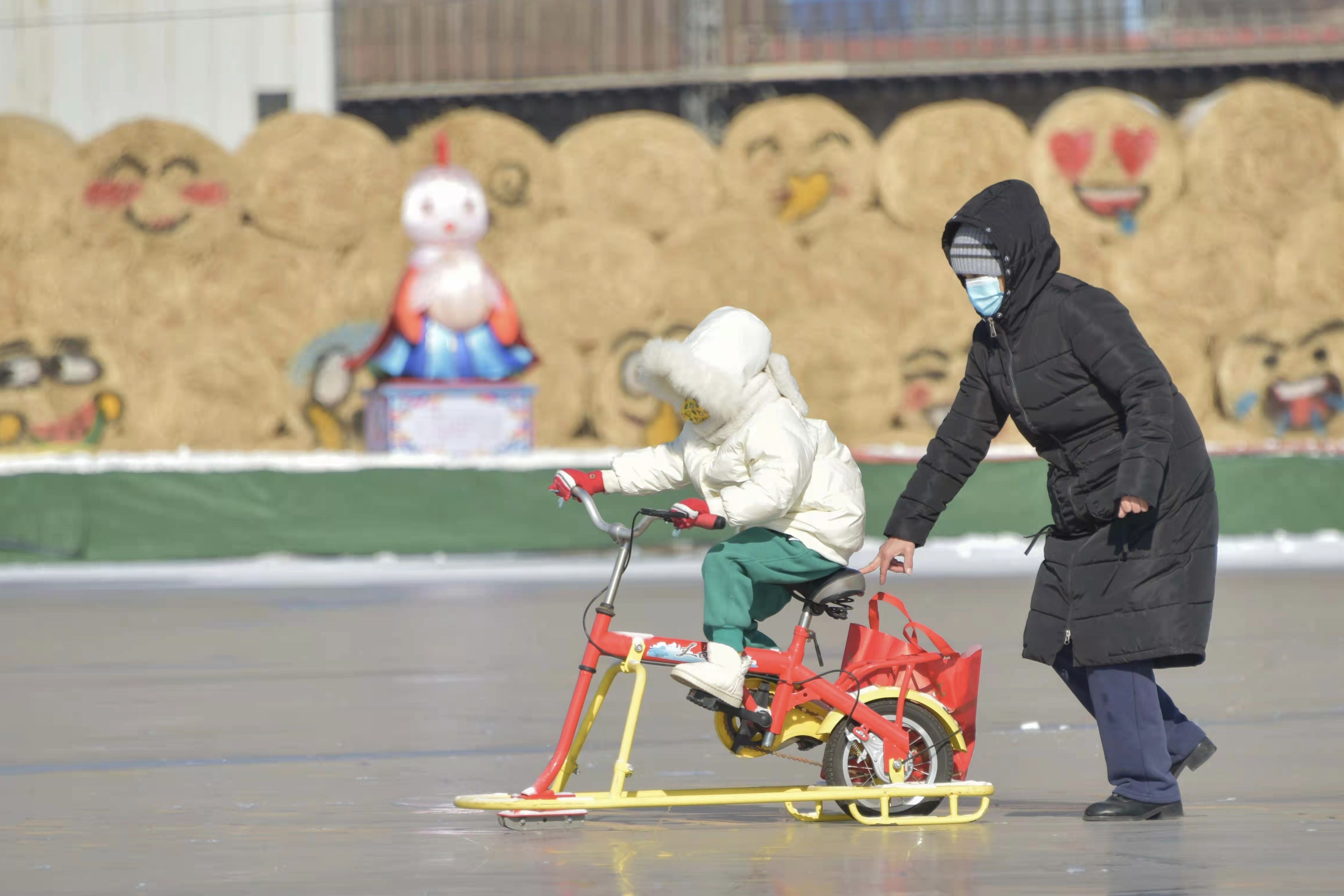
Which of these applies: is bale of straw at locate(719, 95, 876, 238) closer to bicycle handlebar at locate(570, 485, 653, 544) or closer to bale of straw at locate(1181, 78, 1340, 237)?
bale of straw at locate(1181, 78, 1340, 237)

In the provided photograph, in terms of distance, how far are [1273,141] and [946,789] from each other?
19.1m

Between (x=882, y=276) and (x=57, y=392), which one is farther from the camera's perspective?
(x=882, y=276)

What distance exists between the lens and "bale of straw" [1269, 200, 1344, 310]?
22875 mm

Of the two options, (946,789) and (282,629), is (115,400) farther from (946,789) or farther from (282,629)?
(946,789)

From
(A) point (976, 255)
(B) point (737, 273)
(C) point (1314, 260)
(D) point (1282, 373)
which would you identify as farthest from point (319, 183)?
(A) point (976, 255)

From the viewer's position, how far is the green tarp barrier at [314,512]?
16688mm

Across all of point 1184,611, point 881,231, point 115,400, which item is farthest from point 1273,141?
point 1184,611

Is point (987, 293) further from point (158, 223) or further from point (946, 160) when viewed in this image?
point (158, 223)

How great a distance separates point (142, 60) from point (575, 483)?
26.4m

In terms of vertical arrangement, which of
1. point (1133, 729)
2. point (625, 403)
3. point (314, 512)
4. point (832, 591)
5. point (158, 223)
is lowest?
point (314, 512)

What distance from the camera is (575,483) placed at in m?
5.51

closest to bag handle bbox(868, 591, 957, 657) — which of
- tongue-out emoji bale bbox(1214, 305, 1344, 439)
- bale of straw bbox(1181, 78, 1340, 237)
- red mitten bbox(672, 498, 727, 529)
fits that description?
red mitten bbox(672, 498, 727, 529)

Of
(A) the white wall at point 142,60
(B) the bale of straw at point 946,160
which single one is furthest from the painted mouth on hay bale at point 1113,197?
(A) the white wall at point 142,60

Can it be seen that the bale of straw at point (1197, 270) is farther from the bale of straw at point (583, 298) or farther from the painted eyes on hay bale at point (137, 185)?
the painted eyes on hay bale at point (137, 185)
